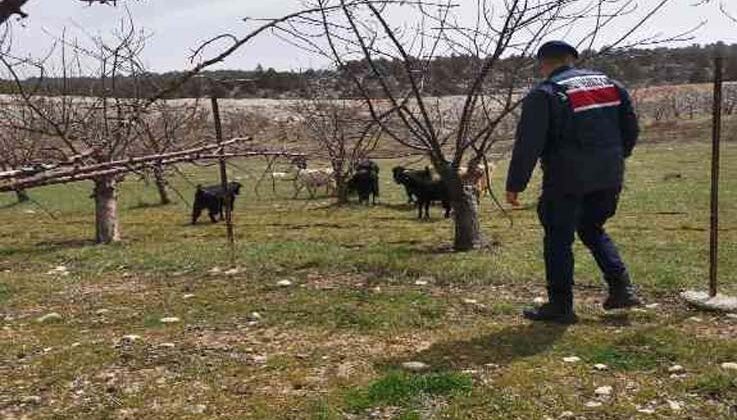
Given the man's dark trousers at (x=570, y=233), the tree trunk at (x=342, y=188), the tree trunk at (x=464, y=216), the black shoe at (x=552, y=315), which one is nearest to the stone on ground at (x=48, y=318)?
the black shoe at (x=552, y=315)

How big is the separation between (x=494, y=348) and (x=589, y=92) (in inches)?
77.3

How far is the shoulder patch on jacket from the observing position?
234 inches

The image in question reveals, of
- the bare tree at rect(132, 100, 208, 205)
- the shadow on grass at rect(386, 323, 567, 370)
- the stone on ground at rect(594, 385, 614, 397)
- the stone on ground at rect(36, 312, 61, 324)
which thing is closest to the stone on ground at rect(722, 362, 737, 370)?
the stone on ground at rect(594, 385, 614, 397)

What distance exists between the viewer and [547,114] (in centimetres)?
590

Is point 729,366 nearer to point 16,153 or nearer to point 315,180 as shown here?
point 16,153

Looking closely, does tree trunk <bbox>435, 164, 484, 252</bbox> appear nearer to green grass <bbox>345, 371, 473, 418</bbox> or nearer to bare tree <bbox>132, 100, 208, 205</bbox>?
bare tree <bbox>132, 100, 208, 205</bbox>

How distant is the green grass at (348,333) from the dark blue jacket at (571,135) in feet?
3.74

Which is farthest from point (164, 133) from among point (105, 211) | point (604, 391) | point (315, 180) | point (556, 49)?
point (604, 391)

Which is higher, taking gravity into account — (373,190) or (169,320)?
(373,190)

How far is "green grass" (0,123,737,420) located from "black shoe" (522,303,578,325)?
5.2 inches

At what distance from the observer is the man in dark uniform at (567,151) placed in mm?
5941

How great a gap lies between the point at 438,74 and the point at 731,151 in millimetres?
22544

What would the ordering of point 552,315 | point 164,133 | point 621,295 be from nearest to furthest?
point 552,315, point 621,295, point 164,133

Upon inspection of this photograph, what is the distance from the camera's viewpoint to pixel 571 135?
19.6 ft
